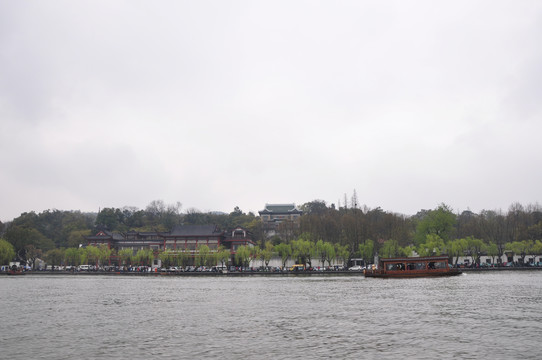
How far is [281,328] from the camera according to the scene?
64.6 ft

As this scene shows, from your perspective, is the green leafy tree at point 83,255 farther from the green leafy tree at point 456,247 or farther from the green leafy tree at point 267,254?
the green leafy tree at point 456,247

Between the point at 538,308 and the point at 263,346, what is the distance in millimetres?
16314

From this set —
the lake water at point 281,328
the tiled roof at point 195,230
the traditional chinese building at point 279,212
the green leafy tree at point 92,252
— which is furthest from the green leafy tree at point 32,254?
the traditional chinese building at point 279,212

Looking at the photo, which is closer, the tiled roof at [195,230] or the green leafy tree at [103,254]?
the green leafy tree at [103,254]

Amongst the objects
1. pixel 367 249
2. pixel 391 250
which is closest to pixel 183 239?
pixel 367 249

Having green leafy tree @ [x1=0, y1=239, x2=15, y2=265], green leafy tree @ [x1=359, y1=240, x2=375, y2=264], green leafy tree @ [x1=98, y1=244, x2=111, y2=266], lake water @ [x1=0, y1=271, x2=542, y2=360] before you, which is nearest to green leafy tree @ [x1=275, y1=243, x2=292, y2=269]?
green leafy tree @ [x1=359, y1=240, x2=375, y2=264]

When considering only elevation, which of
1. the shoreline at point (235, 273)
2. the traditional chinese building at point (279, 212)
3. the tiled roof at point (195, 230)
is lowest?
the shoreline at point (235, 273)

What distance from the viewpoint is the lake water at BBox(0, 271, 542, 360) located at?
1520 cm

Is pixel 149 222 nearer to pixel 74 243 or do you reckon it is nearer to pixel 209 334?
pixel 74 243

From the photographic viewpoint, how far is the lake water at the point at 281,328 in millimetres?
15203

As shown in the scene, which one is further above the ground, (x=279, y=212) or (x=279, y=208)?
(x=279, y=208)

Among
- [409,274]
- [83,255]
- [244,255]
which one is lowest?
[409,274]

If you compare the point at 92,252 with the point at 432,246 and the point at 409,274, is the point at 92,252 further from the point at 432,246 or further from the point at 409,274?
the point at 432,246

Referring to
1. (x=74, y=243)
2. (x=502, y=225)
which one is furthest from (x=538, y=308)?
(x=74, y=243)
